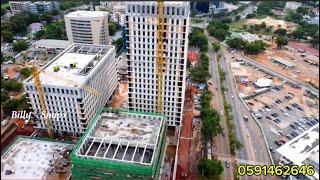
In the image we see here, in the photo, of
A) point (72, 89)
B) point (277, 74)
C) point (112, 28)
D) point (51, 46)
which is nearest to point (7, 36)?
point (51, 46)

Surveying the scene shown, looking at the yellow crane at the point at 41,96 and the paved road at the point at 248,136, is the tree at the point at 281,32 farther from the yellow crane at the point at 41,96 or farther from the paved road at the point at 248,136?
the yellow crane at the point at 41,96

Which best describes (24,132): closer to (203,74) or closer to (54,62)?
(54,62)

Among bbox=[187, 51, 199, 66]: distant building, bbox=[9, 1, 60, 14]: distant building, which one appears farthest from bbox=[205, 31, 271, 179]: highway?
bbox=[9, 1, 60, 14]: distant building

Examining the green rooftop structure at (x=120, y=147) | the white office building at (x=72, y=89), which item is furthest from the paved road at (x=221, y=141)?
the white office building at (x=72, y=89)

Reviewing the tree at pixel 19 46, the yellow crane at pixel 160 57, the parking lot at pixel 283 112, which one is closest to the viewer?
the yellow crane at pixel 160 57

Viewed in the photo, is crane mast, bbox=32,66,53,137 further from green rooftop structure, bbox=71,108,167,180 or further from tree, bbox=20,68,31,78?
tree, bbox=20,68,31,78

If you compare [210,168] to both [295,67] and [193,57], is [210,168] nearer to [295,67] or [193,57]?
[193,57]
